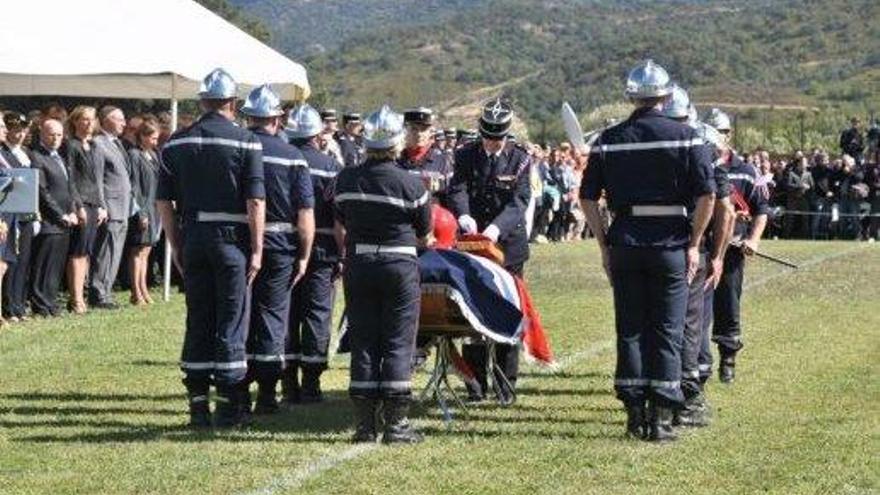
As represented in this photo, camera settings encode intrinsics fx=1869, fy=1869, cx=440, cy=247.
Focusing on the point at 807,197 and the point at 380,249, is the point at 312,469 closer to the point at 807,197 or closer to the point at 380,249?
the point at 380,249

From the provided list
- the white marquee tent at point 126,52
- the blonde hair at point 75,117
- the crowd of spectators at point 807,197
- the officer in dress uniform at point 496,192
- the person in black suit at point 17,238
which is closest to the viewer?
the officer in dress uniform at point 496,192

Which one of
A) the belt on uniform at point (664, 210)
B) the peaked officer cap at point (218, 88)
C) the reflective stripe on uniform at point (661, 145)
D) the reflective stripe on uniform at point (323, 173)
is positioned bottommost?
the reflective stripe on uniform at point (323, 173)

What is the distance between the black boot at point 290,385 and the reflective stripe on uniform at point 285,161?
160 cm

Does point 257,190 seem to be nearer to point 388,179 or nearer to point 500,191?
point 388,179

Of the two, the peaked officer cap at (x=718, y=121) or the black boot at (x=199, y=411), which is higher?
the peaked officer cap at (x=718, y=121)

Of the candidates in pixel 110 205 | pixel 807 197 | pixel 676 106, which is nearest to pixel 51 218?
pixel 110 205

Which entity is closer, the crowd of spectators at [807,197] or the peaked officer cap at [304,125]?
the peaked officer cap at [304,125]

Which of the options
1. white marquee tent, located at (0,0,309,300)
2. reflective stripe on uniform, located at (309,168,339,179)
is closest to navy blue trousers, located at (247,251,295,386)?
reflective stripe on uniform, located at (309,168,339,179)

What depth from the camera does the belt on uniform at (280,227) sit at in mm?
12328

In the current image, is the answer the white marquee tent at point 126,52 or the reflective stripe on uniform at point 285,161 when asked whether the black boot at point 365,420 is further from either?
the white marquee tent at point 126,52

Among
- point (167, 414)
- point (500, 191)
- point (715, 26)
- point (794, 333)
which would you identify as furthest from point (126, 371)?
point (715, 26)

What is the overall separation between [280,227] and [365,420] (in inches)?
65.5

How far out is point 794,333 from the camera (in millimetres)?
18438

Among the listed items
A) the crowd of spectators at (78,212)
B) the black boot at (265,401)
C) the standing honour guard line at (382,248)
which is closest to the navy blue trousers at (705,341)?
the standing honour guard line at (382,248)
